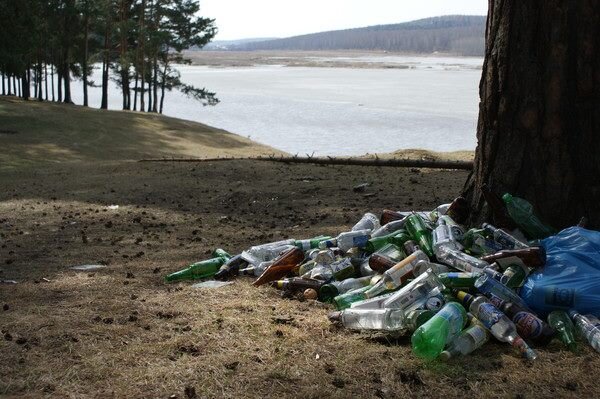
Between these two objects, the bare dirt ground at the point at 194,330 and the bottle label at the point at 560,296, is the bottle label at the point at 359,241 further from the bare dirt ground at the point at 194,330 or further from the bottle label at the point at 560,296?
the bottle label at the point at 560,296

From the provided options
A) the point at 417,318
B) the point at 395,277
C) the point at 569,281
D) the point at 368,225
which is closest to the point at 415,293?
the point at 417,318

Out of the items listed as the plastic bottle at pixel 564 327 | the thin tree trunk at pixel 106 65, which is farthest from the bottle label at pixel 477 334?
the thin tree trunk at pixel 106 65

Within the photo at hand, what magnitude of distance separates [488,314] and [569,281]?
0.56m

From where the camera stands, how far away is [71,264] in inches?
276

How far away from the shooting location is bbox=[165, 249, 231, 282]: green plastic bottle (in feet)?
19.9

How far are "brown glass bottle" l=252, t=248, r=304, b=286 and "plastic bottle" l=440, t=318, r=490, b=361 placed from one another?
1.94 meters

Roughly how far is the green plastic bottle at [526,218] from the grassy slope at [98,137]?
20441 mm

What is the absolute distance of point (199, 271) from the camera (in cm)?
614

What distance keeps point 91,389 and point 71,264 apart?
3.50m

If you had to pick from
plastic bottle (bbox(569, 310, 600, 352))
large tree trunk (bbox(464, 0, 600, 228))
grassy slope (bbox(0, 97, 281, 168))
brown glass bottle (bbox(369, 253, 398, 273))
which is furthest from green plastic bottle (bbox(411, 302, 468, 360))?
grassy slope (bbox(0, 97, 281, 168))

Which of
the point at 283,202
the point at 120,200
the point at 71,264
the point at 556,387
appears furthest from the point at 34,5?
the point at 556,387

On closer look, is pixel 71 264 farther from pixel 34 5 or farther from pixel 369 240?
pixel 34 5

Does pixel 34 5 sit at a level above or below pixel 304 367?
above

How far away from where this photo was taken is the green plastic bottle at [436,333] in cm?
389
